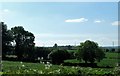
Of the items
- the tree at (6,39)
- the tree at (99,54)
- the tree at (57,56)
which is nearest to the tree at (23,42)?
the tree at (6,39)

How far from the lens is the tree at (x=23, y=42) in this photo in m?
52.2

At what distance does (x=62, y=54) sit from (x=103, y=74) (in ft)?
81.6

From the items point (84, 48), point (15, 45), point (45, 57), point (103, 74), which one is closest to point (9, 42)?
point (15, 45)

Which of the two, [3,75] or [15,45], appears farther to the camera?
[15,45]

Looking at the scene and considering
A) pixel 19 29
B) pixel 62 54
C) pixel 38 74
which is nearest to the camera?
pixel 38 74

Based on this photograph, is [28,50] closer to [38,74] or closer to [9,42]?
[9,42]

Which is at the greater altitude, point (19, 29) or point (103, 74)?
point (19, 29)

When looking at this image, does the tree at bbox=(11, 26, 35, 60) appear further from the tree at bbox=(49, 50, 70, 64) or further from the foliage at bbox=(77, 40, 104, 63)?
the tree at bbox=(49, 50, 70, 64)

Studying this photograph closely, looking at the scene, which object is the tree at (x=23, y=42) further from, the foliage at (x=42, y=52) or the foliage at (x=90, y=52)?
the foliage at (x=90, y=52)

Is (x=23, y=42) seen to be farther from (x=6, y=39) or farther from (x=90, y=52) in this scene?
(x=90, y=52)

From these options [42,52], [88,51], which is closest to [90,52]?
[88,51]

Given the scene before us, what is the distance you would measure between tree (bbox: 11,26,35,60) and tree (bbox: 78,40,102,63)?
10390mm

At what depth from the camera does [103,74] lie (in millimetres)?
15414

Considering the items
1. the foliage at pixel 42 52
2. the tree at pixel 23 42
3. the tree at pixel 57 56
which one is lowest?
the tree at pixel 57 56
